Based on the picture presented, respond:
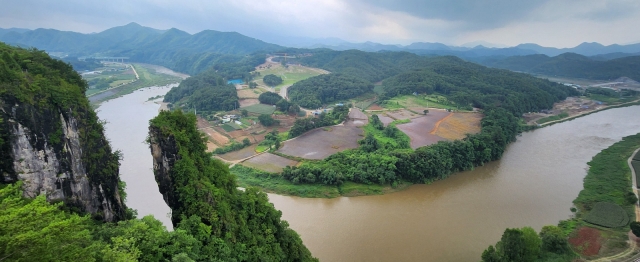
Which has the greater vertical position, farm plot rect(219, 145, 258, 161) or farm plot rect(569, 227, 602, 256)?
farm plot rect(219, 145, 258, 161)

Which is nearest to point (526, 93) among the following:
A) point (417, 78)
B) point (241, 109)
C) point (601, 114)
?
point (601, 114)

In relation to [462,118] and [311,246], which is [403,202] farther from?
[462,118]

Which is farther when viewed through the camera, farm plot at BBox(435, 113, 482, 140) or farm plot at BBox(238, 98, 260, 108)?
farm plot at BBox(238, 98, 260, 108)

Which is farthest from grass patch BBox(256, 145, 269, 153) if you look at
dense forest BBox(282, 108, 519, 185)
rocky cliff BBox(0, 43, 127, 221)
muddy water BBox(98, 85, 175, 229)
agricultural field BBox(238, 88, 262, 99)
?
agricultural field BBox(238, 88, 262, 99)

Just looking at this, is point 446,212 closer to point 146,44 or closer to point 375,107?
point 375,107

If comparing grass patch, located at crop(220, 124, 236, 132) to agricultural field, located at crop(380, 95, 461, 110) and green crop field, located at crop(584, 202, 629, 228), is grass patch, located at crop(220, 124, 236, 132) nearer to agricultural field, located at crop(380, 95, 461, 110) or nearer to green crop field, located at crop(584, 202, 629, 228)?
agricultural field, located at crop(380, 95, 461, 110)

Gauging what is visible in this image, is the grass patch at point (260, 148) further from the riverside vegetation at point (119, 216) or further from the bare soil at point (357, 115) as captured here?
the riverside vegetation at point (119, 216)

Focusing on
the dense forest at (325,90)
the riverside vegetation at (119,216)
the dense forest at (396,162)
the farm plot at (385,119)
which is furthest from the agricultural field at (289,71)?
the riverside vegetation at (119,216)
